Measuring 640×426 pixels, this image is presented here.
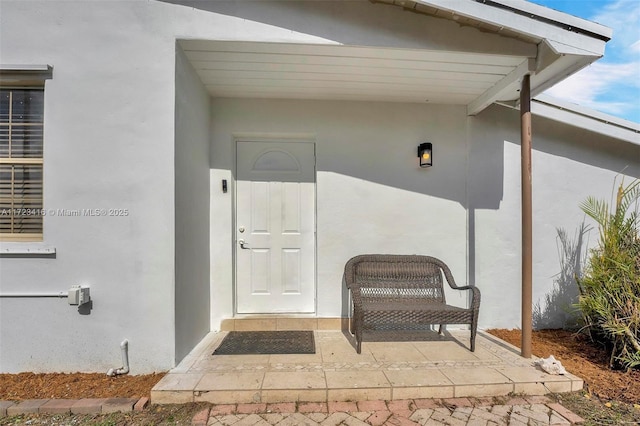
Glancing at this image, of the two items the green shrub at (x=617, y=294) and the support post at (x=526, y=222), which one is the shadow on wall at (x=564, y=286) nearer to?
the green shrub at (x=617, y=294)

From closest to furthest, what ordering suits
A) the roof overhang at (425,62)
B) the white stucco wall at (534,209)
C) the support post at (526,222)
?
the roof overhang at (425,62) < the support post at (526,222) < the white stucco wall at (534,209)

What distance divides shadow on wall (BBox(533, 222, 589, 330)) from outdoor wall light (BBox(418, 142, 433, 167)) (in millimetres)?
1808

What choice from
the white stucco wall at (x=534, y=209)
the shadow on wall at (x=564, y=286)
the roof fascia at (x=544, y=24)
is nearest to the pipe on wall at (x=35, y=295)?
the roof fascia at (x=544, y=24)

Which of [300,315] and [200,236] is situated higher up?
[200,236]

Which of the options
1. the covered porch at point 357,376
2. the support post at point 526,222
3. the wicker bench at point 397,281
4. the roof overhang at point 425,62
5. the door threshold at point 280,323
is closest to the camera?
the covered porch at point 357,376

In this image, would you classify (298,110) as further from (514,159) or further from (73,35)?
(514,159)

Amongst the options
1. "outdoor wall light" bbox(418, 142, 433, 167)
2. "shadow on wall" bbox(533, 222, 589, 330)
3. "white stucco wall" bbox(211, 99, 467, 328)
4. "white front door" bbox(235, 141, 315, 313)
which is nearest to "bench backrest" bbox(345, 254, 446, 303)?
"white stucco wall" bbox(211, 99, 467, 328)

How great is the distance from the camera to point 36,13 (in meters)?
2.48

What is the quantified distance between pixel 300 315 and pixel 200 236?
1444 mm

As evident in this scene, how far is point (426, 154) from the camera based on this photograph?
11.4ft

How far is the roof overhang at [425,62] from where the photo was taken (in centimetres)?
250

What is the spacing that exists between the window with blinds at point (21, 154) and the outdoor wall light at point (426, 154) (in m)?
3.63

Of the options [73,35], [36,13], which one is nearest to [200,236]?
[73,35]

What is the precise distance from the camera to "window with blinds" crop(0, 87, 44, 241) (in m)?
2.57
